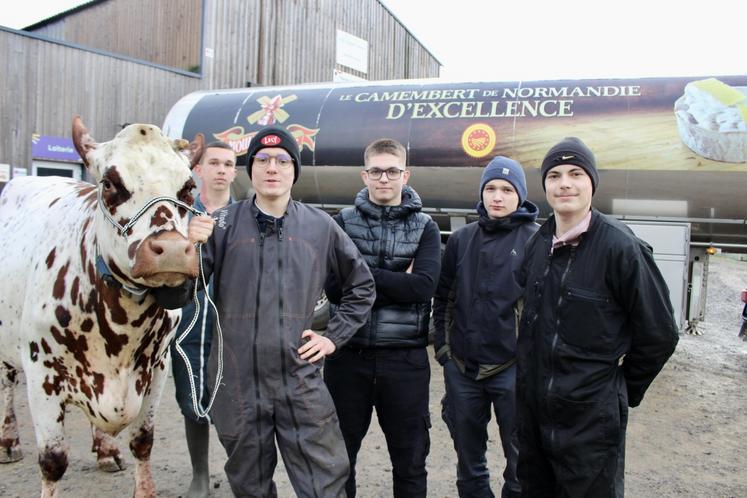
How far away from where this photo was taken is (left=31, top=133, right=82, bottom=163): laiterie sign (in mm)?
11258

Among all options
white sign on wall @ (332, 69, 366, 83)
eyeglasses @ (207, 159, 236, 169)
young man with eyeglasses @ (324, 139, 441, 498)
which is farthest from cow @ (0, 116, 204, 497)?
white sign on wall @ (332, 69, 366, 83)

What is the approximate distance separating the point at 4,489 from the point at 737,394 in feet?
20.5

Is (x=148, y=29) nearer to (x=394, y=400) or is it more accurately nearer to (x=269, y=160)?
(x=269, y=160)

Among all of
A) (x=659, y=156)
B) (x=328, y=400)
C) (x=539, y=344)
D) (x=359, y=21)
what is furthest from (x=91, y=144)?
(x=359, y=21)

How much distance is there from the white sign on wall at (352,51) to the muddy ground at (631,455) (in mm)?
12524

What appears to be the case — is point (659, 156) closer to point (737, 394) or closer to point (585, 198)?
point (737, 394)

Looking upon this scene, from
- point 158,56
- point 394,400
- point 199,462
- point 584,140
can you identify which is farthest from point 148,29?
point 394,400

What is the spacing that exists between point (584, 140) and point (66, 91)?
981cm

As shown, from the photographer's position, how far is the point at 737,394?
6.05m

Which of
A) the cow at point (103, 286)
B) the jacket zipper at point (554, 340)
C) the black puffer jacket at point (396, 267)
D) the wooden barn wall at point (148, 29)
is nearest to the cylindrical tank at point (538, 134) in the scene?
the black puffer jacket at point (396, 267)

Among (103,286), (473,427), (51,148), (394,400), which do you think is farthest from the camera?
(51,148)

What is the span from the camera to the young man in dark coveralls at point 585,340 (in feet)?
7.05

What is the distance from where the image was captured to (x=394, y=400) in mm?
2834

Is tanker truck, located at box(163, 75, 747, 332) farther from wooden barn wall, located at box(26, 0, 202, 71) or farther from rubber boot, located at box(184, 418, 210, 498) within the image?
wooden barn wall, located at box(26, 0, 202, 71)
